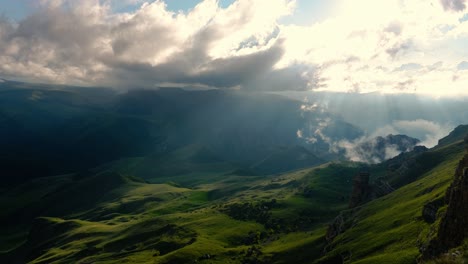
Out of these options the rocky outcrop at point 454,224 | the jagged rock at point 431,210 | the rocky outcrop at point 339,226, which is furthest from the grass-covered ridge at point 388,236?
the rocky outcrop at point 454,224

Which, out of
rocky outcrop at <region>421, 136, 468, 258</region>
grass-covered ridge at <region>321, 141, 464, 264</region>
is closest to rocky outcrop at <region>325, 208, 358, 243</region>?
grass-covered ridge at <region>321, 141, 464, 264</region>

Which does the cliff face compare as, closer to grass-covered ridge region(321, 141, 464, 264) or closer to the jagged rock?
grass-covered ridge region(321, 141, 464, 264)

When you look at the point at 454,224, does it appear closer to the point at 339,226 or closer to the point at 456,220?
the point at 456,220

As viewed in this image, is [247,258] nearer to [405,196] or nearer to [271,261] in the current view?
[271,261]

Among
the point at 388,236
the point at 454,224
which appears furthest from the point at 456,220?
the point at 388,236

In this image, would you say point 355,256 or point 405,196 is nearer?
point 355,256

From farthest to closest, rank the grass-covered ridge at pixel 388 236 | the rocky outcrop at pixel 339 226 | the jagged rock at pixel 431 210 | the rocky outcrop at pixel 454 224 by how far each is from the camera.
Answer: the rocky outcrop at pixel 339 226 → the jagged rock at pixel 431 210 → the grass-covered ridge at pixel 388 236 → the rocky outcrop at pixel 454 224

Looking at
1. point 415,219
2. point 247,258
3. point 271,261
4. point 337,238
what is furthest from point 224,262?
point 415,219

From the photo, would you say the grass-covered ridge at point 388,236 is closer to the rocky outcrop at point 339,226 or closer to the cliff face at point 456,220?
the rocky outcrop at point 339,226

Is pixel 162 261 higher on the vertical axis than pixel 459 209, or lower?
lower
